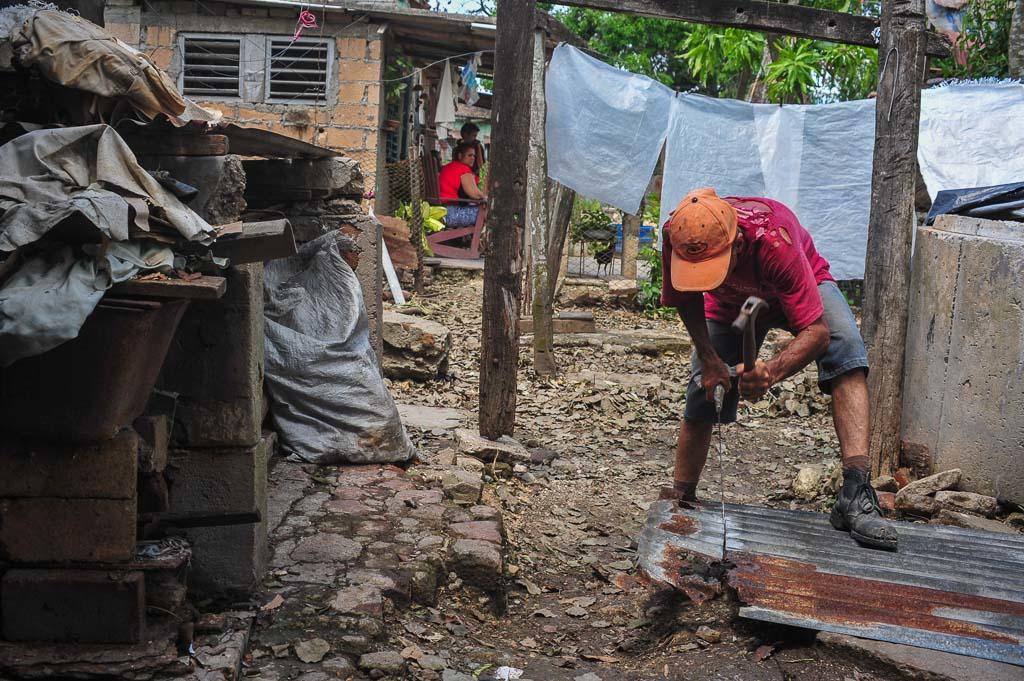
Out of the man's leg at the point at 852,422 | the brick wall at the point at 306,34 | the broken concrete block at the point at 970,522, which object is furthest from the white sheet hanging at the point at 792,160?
the brick wall at the point at 306,34

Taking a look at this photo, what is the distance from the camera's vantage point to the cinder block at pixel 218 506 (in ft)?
10.8

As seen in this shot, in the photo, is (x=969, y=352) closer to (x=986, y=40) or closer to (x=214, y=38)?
(x=986, y=40)

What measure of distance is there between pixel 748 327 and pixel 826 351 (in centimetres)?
62

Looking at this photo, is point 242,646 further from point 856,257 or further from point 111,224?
point 856,257

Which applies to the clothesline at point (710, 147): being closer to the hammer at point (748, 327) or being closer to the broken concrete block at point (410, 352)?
the broken concrete block at point (410, 352)

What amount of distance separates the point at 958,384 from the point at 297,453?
3457 mm

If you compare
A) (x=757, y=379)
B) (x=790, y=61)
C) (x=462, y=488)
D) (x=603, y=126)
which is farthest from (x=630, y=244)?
(x=757, y=379)

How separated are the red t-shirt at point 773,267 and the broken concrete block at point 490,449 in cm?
193

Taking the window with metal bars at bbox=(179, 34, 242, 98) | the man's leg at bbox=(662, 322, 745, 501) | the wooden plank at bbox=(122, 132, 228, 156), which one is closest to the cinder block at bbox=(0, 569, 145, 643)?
the wooden plank at bbox=(122, 132, 228, 156)

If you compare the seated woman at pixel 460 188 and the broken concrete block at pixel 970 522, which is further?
the seated woman at pixel 460 188

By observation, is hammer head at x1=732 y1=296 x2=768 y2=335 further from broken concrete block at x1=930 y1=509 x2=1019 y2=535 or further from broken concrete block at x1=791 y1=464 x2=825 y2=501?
broken concrete block at x1=791 y1=464 x2=825 y2=501

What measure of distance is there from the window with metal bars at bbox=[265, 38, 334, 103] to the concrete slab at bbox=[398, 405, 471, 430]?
5.96m

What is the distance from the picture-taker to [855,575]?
3.45m

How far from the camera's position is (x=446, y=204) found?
1359cm
